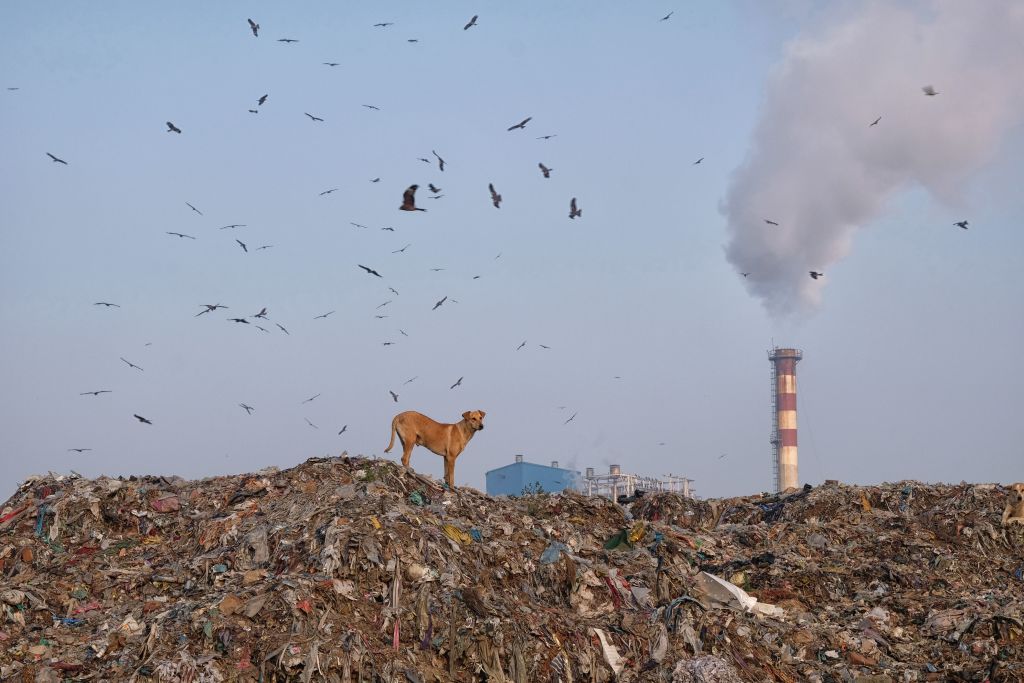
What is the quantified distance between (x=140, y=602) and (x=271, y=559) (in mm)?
1540

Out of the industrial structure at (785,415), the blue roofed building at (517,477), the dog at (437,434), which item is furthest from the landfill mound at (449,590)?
the industrial structure at (785,415)

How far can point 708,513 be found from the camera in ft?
66.9

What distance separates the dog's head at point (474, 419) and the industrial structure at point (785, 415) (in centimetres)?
5398

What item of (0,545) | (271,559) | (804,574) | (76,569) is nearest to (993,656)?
(804,574)

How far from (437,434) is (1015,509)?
32.3ft

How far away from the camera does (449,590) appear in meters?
11.5

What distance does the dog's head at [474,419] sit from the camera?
56.1 ft

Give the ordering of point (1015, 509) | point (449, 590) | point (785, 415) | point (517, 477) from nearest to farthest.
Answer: point (449, 590) → point (1015, 509) → point (517, 477) → point (785, 415)

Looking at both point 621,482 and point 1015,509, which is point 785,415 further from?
point 1015,509

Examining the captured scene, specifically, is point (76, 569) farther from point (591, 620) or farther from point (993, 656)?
point (993, 656)

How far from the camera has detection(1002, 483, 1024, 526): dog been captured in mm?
18219

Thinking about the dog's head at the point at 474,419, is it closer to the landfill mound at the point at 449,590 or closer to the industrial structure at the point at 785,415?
the landfill mound at the point at 449,590

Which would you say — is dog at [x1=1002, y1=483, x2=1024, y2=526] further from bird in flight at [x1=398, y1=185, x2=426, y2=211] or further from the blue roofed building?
the blue roofed building

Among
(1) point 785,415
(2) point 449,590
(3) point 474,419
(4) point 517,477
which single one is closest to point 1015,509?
(3) point 474,419
